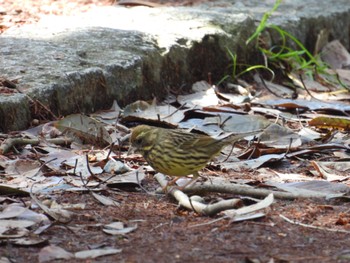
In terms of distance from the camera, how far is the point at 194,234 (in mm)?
3645

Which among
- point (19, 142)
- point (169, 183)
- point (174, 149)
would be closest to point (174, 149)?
point (174, 149)

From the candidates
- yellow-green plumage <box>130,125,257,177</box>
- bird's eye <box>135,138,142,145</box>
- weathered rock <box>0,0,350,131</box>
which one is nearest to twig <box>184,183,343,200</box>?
yellow-green plumage <box>130,125,257,177</box>

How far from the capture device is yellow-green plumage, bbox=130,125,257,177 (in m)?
4.55

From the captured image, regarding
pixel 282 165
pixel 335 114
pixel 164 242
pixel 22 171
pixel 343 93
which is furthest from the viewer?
pixel 343 93

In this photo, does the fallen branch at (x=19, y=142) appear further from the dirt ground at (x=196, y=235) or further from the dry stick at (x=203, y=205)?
the dry stick at (x=203, y=205)

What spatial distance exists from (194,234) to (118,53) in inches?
122

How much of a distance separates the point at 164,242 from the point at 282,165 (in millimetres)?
1857

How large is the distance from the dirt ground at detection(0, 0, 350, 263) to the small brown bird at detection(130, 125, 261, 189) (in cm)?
27

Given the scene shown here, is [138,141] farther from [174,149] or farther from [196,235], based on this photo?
[196,235]

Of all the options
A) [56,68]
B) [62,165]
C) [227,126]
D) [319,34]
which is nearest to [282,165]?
[227,126]

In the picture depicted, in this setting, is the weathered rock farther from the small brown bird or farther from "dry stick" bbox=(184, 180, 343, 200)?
"dry stick" bbox=(184, 180, 343, 200)

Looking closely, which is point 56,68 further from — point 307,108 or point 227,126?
point 307,108

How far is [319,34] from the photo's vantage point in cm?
895

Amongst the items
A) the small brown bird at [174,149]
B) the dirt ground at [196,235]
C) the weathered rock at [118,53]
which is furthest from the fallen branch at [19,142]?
the dirt ground at [196,235]
